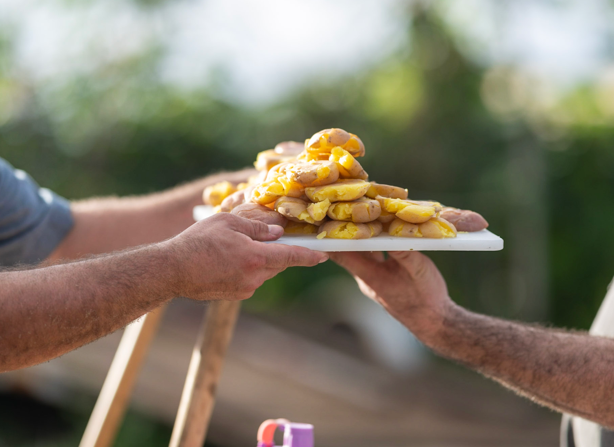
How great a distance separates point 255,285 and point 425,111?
15.7 feet

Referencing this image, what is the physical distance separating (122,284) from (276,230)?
1.19 feet

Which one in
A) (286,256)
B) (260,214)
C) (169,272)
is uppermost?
(260,214)

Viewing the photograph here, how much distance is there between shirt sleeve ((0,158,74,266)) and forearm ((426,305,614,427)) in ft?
4.90

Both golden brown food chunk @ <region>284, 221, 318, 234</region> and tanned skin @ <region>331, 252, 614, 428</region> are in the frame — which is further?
tanned skin @ <region>331, 252, 614, 428</region>

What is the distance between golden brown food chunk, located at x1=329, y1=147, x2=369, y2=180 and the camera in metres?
1.42

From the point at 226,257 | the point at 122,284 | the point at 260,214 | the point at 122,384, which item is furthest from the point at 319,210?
the point at 122,384

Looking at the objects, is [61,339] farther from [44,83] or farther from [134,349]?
[44,83]

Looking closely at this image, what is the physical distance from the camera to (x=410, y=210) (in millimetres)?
1363

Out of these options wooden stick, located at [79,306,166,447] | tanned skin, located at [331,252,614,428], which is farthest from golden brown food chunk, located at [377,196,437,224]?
wooden stick, located at [79,306,166,447]

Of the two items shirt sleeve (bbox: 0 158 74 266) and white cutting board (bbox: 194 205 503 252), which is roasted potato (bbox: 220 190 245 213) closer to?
white cutting board (bbox: 194 205 503 252)

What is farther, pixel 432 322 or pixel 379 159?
pixel 379 159

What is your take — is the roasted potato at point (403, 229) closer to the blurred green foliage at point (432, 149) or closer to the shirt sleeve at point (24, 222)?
the shirt sleeve at point (24, 222)

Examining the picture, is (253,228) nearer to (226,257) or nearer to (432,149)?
(226,257)

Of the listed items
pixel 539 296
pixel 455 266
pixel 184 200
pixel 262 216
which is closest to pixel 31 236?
pixel 184 200
